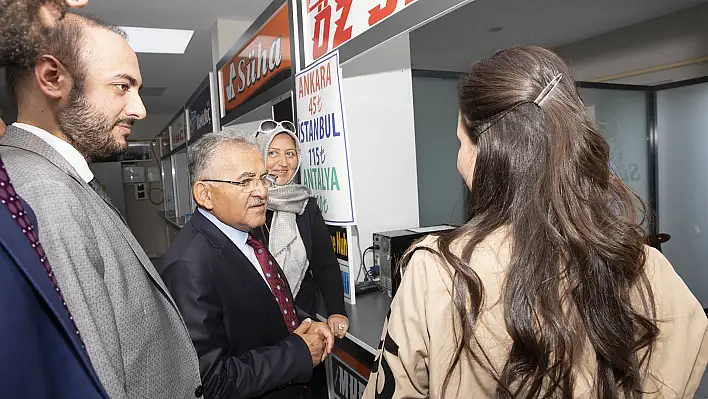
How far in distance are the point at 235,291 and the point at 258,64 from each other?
214cm

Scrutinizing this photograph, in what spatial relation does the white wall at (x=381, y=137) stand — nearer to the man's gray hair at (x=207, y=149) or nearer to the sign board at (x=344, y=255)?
the sign board at (x=344, y=255)

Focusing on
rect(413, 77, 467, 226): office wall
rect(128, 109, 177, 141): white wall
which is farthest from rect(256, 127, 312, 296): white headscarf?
rect(128, 109, 177, 141): white wall

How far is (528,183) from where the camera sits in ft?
2.39

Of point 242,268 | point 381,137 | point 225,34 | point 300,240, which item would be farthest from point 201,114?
point 242,268

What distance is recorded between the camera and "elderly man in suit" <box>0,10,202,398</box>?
0.68m

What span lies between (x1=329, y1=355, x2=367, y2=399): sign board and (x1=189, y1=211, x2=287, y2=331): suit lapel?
0.55 m

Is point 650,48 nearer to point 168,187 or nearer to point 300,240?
point 300,240

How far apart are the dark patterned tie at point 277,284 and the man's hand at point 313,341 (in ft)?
0.18

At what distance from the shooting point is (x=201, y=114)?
5.04 m

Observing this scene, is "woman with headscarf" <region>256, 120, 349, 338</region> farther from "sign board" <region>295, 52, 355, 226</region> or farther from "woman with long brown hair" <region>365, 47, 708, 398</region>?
"woman with long brown hair" <region>365, 47, 708, 398</region>

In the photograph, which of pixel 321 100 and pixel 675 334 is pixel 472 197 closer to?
pixel 675 334

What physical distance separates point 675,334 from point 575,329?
7.5 inches

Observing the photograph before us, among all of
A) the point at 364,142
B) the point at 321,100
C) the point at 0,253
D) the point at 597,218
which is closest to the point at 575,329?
the point at 597,218

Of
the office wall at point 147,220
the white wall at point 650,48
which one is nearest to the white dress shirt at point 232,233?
the white wall at point 650,48
